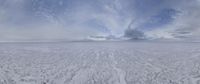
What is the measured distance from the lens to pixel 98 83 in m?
4.77

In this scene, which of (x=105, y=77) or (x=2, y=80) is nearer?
(x=2, y=80)

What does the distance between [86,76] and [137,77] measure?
1.74m

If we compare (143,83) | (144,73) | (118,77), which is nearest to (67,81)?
(118,77)

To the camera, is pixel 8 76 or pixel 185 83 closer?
pixel 185 83

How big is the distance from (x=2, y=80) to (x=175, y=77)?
5.61 m

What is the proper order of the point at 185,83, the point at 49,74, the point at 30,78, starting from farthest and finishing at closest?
1. the point at 49,74
2. the point at 30,78
3. the point at 185,83

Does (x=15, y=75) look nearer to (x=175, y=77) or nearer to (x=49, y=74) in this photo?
(x=49, y=74)

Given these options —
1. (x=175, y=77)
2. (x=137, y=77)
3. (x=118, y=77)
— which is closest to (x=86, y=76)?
(x=118, y=77)

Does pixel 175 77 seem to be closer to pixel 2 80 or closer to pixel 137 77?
pixel 137 77

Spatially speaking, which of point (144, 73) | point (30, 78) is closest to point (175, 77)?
point (144, 73)

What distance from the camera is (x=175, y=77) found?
210 inches

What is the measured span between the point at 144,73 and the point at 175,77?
1032 millimetres

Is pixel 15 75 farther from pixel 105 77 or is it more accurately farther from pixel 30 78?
pixel 105 77

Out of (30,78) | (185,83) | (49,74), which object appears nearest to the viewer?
(185,83)
